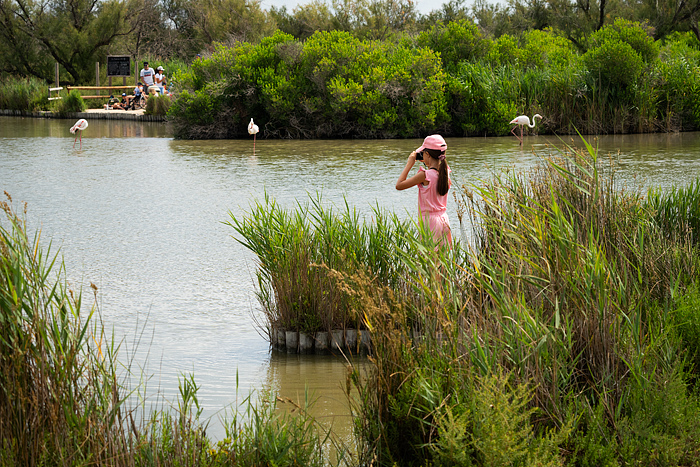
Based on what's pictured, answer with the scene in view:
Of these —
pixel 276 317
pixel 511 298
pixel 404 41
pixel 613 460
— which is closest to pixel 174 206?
pixel 276 317

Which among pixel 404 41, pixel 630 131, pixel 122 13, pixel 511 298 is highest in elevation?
pixel 122 13

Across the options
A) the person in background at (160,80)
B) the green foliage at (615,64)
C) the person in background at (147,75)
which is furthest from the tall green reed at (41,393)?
the person in background at (160,80)

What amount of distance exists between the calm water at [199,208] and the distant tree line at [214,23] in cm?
1795

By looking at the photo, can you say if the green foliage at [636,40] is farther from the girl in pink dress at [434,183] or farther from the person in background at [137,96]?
the person in background at [137,96]

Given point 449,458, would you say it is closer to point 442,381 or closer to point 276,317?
point 442,381

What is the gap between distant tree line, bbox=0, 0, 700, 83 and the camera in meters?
35.2

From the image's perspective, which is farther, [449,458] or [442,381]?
[442,381]

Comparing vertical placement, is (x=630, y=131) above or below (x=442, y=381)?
above

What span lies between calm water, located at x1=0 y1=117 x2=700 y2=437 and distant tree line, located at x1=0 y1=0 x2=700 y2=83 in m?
17.9

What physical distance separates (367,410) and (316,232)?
2.11m

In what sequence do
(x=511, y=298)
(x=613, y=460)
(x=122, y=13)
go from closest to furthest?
(x=613, y=460) < (x=511, y=298) < (x=122, y=13)

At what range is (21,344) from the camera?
2.96 metres

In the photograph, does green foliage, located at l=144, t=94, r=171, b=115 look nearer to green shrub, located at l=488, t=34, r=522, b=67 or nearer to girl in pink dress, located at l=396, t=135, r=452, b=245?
green shrub, located at l=488, t=34, r=522, b=67

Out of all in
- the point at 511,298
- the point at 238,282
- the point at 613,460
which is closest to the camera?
the point at 613,460
